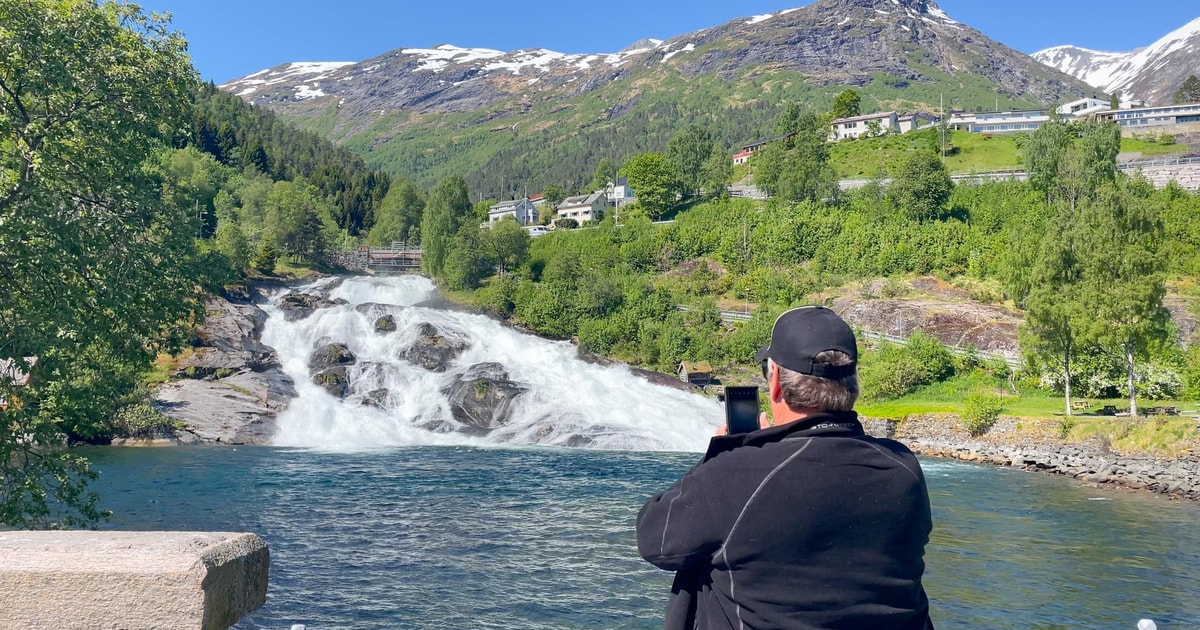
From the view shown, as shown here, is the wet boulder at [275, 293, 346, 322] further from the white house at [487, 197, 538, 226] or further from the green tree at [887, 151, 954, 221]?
the white house at [487, 197, 538, 226]

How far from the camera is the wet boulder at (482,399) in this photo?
38.1 m

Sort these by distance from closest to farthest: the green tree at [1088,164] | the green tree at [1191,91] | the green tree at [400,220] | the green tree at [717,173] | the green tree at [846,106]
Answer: the green tree at [1088,164] → the green tree at [717,173] → the green tree at [400,220] → the green tree at [846,106] → the green tree at [1191,91]

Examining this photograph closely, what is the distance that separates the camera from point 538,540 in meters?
18.3

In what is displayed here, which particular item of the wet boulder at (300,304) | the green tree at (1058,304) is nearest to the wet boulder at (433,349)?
the wet boulder at (300,304)

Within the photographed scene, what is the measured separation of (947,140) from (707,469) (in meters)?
88.9

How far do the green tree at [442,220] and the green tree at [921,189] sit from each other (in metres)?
36.6

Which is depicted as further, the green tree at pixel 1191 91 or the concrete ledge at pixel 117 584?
the green tree at pixel 1191 91

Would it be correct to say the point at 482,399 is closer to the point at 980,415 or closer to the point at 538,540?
the point at 538,540

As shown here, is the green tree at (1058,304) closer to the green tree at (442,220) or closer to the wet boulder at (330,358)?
the wet boulder at (330,358)

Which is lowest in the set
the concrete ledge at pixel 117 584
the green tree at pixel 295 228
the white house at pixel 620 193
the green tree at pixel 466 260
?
the concrete ledge at pixel 117 584

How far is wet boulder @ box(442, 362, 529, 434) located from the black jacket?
116 ft

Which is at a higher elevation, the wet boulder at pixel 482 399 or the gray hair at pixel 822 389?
the gray hair at pixel 822 389

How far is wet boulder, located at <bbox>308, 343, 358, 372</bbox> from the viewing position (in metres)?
42.6

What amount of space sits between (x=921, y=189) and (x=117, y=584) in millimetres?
67343
